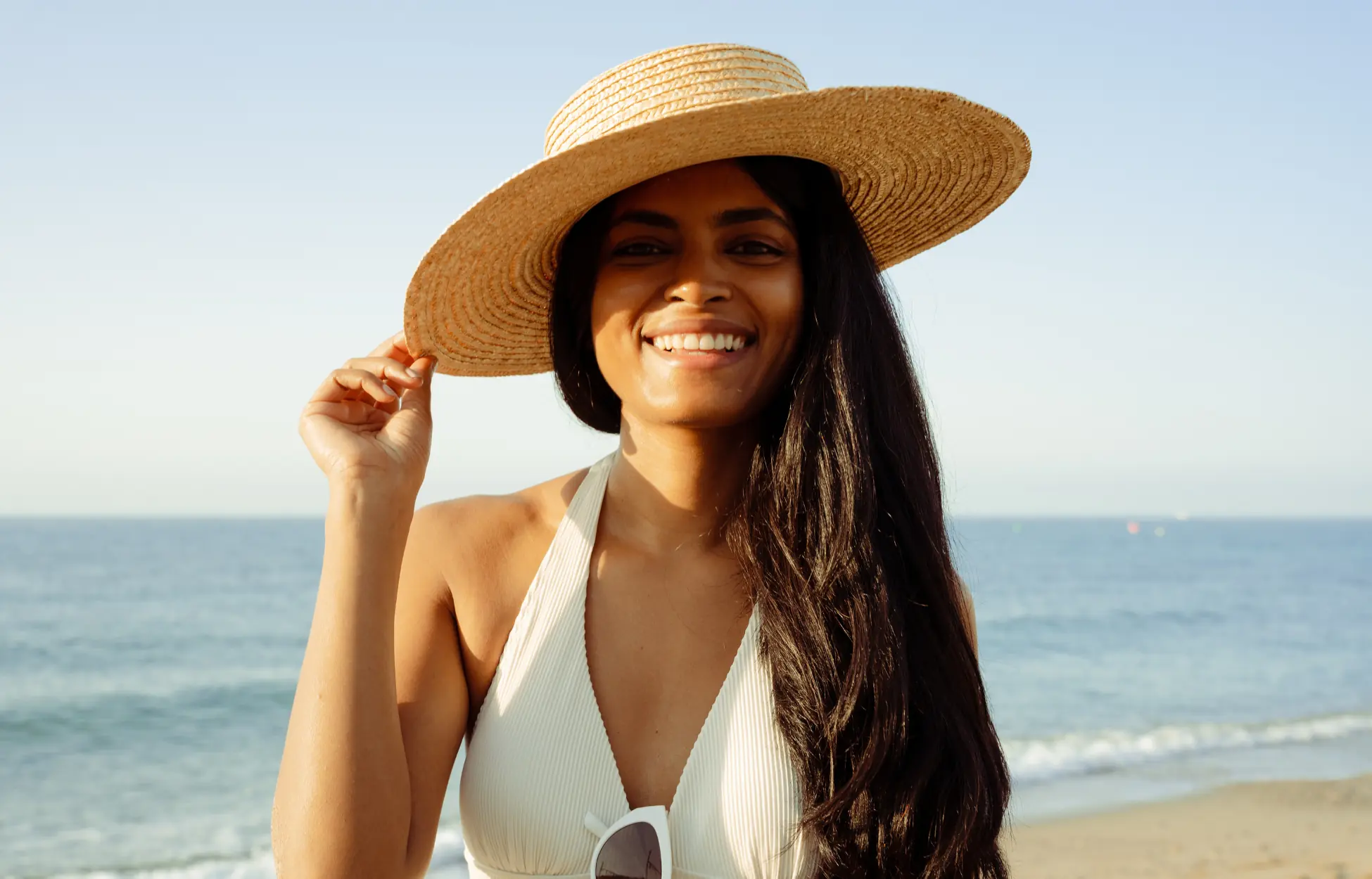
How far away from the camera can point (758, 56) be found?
254 centimetres

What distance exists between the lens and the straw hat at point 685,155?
2379 millimetres

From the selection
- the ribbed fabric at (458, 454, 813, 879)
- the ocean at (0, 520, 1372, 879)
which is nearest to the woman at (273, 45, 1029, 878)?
the ribbed fabric at (458, 454, 813, 879)

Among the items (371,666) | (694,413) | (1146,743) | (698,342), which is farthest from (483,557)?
(1146,743)

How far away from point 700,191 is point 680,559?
2.86ft

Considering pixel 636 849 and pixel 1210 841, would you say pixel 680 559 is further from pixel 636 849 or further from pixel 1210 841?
pixel 1210 841

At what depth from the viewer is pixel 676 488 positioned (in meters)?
2.80

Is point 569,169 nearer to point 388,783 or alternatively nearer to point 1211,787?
point 388,783

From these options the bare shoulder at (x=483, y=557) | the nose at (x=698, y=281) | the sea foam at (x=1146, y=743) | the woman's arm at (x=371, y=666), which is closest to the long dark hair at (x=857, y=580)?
the nose at (x=698, y=281)

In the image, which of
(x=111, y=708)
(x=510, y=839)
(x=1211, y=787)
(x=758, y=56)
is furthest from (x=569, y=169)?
(x=111, y=708)

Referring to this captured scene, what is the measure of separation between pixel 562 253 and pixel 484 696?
1038 millimetres

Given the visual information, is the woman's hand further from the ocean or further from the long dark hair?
the ocean

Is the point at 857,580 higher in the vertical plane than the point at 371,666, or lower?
higher

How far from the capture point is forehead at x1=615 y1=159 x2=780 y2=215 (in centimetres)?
253

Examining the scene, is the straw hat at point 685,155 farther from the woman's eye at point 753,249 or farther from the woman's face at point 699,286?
the woman's eye at point 753,249
